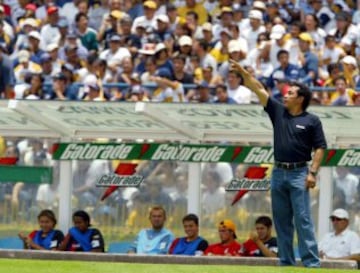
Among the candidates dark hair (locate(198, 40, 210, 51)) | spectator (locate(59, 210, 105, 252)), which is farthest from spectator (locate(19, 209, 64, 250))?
dark hair (locate(198, 40, 210, 51))

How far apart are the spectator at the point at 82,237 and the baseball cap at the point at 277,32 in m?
6.86

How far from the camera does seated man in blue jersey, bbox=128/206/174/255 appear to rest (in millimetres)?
18172

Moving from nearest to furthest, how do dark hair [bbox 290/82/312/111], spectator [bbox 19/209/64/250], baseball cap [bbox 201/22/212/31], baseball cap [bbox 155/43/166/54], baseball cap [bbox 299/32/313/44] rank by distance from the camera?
dark hair [bbox 290/82/312/111] < spectator [bbox 19/209/64/250] < baseball cap [bbox 299/32/313/44] < baseball cap [bbox 155/43/166/54] < baseball cap [bbox 201/22/212/31]

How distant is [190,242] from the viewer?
58.9ft

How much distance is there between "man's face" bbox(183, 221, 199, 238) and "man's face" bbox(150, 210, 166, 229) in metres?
0.55

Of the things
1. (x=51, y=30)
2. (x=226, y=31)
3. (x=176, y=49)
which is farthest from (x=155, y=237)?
(x=51, y=30)

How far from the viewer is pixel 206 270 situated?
1373 centimetres

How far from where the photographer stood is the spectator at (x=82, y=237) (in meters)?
18.2

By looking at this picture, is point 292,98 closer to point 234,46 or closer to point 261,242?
point 261,242

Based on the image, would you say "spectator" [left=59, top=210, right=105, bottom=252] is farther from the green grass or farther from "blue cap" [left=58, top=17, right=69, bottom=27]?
"blue cap" [left=58, top=17, right=69, bottom=27]

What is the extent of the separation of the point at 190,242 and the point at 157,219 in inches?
26.1

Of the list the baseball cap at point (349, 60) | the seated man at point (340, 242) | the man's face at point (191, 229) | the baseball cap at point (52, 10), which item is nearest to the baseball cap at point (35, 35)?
the baseball cap at point (52, 10)

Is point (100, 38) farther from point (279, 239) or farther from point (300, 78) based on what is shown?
point (279, 239)

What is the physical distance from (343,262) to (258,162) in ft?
11.2
